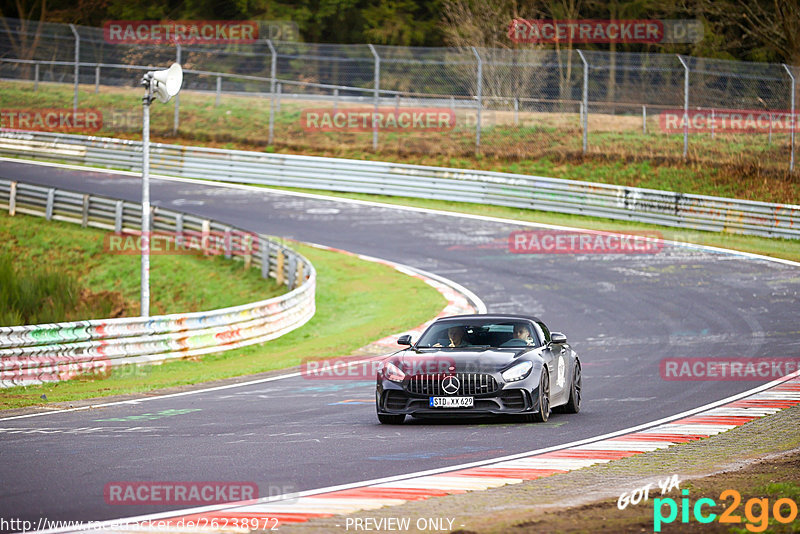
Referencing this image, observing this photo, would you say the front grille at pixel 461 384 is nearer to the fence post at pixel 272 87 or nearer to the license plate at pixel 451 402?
the license plate at pixel 451 402

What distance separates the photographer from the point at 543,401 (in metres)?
Answer: 12.1

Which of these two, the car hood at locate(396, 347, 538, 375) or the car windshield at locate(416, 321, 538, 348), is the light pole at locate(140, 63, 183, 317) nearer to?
the car windshield at locate(416, 321, 538, 348)

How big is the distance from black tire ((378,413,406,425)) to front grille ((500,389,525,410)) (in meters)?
1.16

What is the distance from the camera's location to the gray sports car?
1177 cm

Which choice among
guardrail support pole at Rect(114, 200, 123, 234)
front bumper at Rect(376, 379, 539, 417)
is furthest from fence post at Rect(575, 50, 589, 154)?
front bumper at Rect(376, 379, 539, 417)

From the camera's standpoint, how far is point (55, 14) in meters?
73.3

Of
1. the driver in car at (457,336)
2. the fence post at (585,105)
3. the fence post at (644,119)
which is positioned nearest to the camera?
the driver in car at (457,336)

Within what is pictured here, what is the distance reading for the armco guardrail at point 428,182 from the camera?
3156 centimetres

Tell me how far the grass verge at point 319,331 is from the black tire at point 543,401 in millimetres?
6107

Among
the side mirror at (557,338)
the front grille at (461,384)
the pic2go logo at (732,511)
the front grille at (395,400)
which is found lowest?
the front grille at (395,400)

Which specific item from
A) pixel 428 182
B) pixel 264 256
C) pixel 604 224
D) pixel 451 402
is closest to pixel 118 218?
pixel 264 256

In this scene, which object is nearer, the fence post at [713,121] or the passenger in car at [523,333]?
the passenger in car at [523,333]

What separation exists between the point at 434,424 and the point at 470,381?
0.83m

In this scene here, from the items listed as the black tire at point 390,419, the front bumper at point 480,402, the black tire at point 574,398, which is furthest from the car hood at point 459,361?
the black tire at point 574,398
